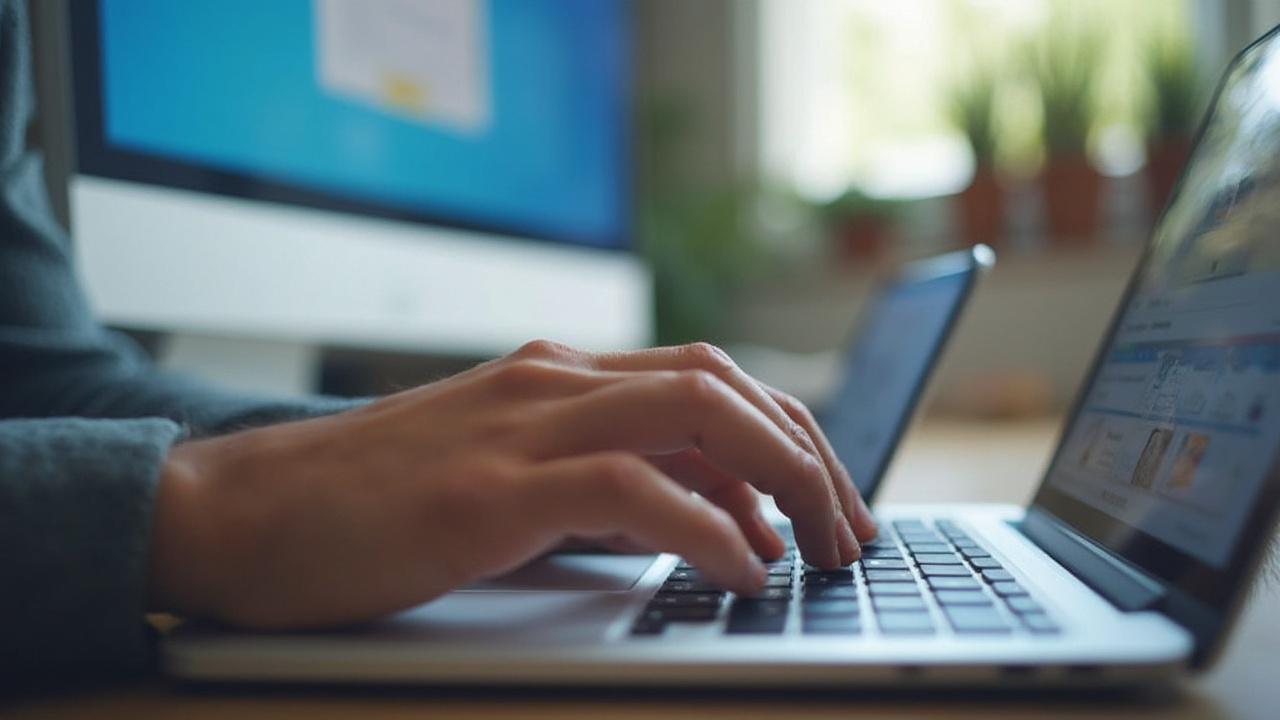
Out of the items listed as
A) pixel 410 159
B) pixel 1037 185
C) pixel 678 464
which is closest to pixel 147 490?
pixel 678 464

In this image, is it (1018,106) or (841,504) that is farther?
(1018,106)

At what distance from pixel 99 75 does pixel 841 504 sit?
→ 0.54 metres

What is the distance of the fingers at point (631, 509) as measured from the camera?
1.05 feet

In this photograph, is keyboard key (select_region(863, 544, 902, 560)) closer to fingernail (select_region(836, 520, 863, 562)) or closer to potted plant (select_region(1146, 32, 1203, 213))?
fingernail (select_region(836, 520, 863, 562))

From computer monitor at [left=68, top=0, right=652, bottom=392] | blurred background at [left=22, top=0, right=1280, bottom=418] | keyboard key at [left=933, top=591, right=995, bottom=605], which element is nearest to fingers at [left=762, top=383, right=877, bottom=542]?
keyboard key at [left=933, top=591, right=995, bottom=605]

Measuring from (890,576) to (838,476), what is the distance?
7 centimetres

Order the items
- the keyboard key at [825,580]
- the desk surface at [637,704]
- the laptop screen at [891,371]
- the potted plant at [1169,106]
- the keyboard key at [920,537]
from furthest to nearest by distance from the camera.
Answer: the potted plant at [1169,106], the laptop screen at [891,371], the keyboard key at [920,537], the keyboard key at [825,580], the desk surface at [637,704]

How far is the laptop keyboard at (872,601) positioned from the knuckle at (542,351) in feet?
0.32

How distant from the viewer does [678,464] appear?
47cm

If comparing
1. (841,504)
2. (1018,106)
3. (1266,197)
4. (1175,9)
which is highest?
(1175,9)

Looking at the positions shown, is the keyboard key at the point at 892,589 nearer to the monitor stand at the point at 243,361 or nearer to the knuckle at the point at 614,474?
the knuckle at the point at 614,474

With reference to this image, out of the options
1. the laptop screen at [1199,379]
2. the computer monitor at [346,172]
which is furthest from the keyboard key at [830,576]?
the computer monitor at [346,172]

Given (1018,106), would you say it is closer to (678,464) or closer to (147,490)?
(678,464)

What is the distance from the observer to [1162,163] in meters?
1.71
